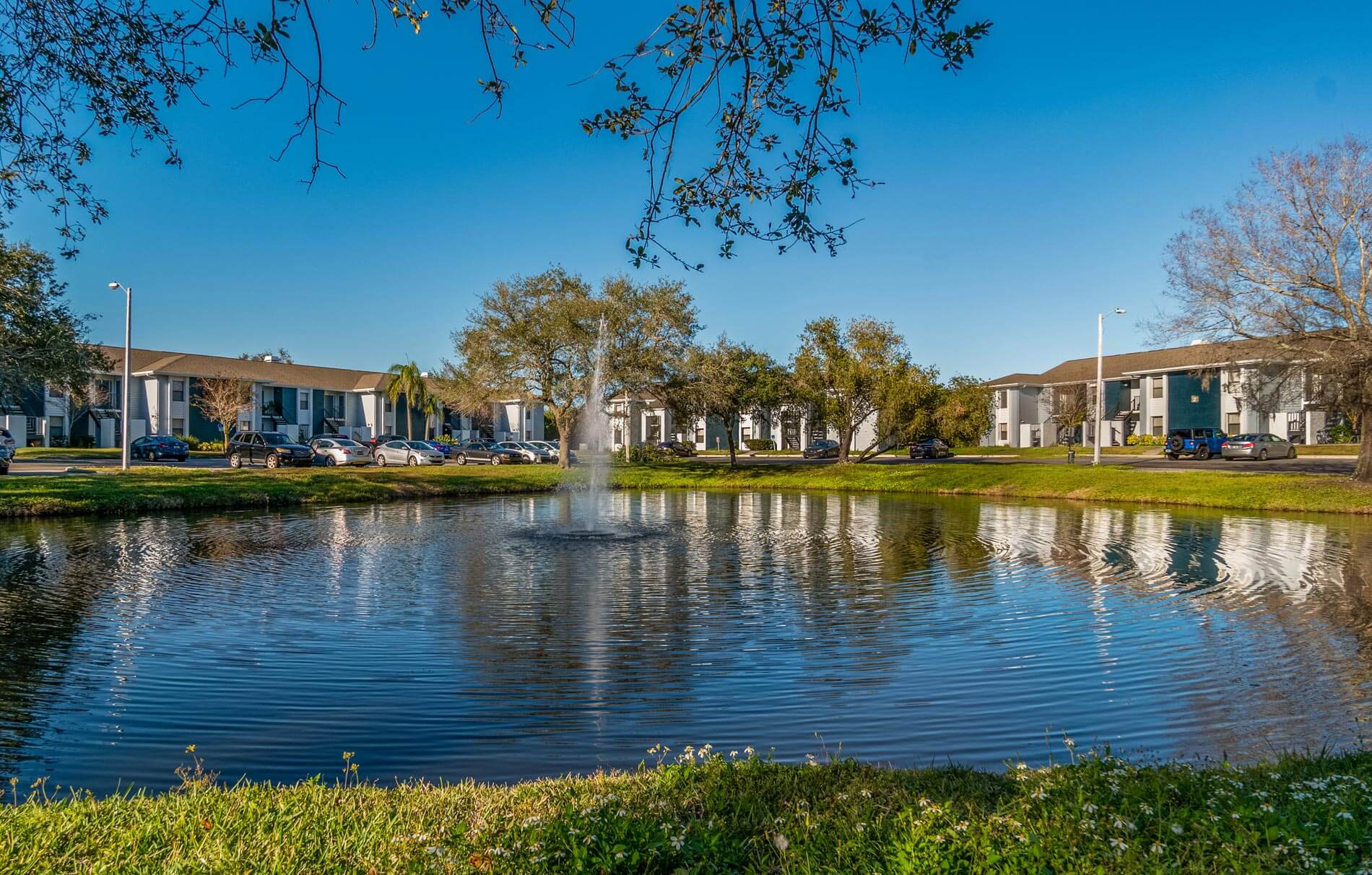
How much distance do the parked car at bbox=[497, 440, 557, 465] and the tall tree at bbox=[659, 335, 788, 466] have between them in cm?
1096

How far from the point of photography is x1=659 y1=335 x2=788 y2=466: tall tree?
43.0m

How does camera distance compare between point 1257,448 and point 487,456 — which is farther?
point 487,456

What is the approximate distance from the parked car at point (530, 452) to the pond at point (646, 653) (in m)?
34.6

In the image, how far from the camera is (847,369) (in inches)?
1737

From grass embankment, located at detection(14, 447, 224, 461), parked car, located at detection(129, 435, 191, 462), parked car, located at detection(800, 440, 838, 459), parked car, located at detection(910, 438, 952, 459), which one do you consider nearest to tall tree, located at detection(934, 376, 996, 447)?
parked car, located at detection(910, 438, 952, 459)

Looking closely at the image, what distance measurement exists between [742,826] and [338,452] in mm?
47194

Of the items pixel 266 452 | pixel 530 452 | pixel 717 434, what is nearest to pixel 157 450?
pixel 266 452

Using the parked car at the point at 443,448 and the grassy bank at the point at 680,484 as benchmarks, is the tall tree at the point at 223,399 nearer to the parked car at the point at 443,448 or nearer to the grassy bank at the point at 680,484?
the parked car at the point at 443,448

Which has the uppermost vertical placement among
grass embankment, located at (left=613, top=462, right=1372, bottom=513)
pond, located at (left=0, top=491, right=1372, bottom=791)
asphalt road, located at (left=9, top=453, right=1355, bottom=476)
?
asphalt road, located at (left=9, top=453, right=1355, bottom=476)

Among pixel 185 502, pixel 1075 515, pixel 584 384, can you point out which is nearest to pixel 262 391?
pixel 584 384

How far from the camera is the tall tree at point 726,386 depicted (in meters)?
43.0

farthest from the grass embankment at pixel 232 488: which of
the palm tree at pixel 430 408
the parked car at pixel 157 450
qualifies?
the palm tree at pixel 430 408

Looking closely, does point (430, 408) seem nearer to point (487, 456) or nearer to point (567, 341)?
point (487, 456)

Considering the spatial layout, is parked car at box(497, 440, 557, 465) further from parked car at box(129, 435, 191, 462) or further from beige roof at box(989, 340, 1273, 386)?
beige roof at box(989, 340, 1273, 386)
